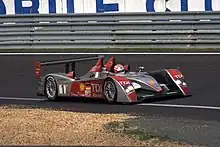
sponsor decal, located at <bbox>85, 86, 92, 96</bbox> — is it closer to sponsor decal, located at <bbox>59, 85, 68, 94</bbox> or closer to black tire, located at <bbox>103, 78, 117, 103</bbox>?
black tire, located at <bbox>103, 78, 117, 103</bbox>

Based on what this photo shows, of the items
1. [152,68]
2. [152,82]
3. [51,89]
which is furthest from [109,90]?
[152,68]

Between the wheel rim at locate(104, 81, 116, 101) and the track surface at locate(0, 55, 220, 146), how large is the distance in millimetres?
162

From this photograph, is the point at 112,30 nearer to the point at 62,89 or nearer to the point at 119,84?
the point at 62,89

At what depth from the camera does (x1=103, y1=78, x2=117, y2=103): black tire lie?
35.6 feet

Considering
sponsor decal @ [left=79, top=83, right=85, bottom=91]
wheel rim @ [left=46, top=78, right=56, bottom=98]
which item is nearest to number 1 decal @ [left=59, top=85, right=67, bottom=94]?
wheel rim @ [left=46, top=78, right=56, bottom=98]

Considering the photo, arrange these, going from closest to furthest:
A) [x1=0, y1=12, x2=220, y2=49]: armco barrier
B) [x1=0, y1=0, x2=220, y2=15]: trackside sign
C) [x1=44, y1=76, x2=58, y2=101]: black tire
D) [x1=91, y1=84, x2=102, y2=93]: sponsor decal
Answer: [x1=91, y1=84, x2=102, y2=93]: sponsor decal
[x1=44, y1=76, x2=58, y2=101]: black tire
[x1=0, y1=12, x2=220, y2=49]: armco barrier
[x1=0, y1=0, x2=220, y2=15]: trackside sign

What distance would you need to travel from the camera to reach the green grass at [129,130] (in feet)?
26.2

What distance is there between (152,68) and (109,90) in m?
4.57

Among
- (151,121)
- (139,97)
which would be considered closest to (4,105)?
(139,97)

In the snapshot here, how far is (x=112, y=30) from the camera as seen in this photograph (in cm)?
1973

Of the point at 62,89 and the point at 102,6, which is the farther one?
the point at 102,6

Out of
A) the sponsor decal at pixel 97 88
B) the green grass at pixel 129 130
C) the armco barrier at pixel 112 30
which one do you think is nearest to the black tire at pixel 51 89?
the sponsor decal at pixel 97 88

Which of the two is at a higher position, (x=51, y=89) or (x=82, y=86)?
(x=82, y=86)

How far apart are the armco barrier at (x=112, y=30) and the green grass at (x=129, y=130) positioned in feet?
32.2
